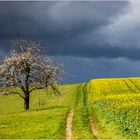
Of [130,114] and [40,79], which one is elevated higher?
[40,79]

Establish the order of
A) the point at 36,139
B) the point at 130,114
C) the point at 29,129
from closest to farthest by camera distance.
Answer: the point at 36,139, the point at 29,129, the point at 130,114

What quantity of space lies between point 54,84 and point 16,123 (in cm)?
2460

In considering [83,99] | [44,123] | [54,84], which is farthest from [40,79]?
[44,123]

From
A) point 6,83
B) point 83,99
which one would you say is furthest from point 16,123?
point 83,99

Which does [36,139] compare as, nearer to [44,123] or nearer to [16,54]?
[44,123]

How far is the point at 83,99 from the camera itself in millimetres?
91250

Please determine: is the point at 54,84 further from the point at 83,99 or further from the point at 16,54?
the point at 83,99

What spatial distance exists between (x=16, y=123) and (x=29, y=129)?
6.72 metres

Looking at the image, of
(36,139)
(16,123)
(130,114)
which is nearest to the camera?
(36,139)

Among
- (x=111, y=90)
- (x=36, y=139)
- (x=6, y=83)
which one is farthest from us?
(x=111, y=90)

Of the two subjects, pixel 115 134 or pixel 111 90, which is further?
pixel 111 90

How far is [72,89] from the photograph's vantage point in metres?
112

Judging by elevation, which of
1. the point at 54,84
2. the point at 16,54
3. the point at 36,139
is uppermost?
the point at 16,54

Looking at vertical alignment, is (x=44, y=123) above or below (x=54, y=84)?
below
